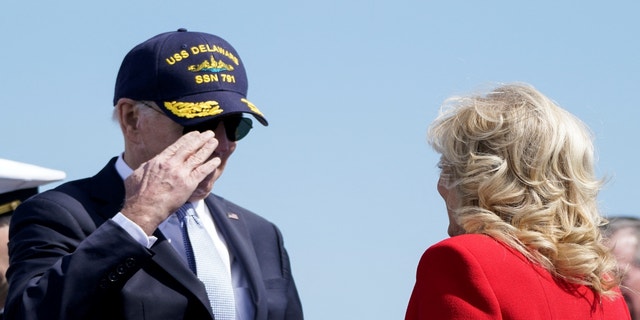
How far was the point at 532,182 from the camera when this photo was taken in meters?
4.56

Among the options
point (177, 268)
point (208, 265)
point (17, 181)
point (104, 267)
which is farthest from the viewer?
point (17, 181)

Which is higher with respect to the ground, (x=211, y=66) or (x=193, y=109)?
(x=211, y=66)

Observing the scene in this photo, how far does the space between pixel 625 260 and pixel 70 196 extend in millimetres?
2821

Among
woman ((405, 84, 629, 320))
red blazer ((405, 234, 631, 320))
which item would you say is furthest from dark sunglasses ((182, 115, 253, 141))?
red blazer ((405, 234, 631, 320))

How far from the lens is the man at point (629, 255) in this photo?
6383 millimetres

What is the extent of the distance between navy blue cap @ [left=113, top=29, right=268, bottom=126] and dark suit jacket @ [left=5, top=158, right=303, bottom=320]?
1.29ft

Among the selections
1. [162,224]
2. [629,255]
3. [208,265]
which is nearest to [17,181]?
[162,224]

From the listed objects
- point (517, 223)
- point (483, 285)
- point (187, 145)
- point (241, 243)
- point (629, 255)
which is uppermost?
point (187, 145)

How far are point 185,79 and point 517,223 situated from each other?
67.1 inches

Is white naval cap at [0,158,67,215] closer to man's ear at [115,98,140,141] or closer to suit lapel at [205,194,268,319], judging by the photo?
man's ear at [115,98,140,141]

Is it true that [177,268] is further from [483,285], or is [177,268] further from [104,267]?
[483,285]

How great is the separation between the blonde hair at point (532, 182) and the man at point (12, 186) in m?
2.59

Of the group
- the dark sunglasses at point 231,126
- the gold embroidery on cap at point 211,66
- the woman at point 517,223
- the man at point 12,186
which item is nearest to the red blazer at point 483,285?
the woman at point 517,223

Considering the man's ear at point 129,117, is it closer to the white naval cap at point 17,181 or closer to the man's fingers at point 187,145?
the man's fingers at point 187,145
